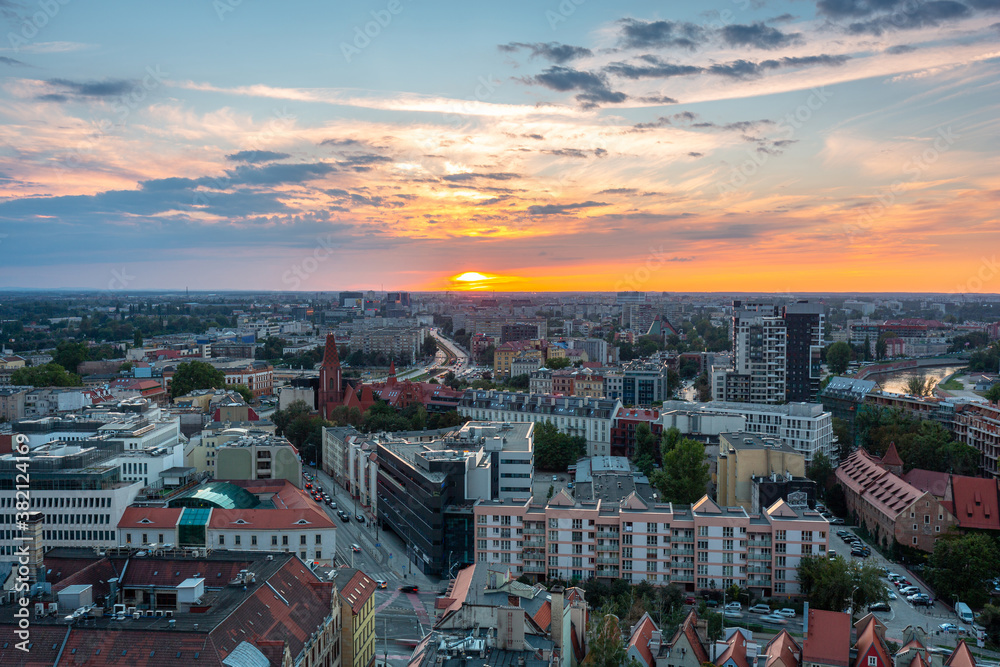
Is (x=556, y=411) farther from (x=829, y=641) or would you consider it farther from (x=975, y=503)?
(x=829, y=641)

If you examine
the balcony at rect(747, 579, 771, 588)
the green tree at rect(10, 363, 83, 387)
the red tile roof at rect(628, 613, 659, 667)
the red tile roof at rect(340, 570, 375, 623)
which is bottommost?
the balcony at rect(747, 579, 771, 588)

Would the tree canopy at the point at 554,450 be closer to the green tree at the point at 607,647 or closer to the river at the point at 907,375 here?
the green tree at the point at 607,647

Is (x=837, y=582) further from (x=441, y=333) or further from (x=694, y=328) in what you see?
(x=441, y=333)

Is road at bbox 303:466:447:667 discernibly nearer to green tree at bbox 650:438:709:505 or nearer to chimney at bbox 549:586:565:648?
chimney at bbox 549:586:565:648

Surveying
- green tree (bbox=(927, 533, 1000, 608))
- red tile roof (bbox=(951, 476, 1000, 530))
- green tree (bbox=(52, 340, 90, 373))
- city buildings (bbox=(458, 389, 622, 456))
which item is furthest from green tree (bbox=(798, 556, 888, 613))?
green tree (bbox=(52, 340, 90, 373))

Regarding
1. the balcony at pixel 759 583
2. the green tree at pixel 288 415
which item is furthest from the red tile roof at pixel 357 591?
the green tree at pixel 288 415

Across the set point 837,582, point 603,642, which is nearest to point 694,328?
point 837,582
